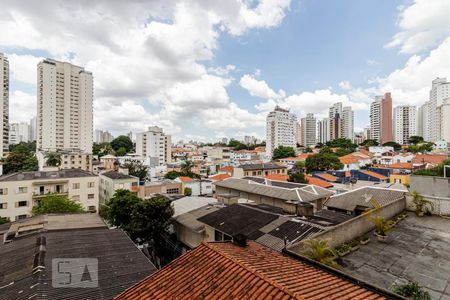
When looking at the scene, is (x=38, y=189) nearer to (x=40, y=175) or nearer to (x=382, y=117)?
(x=40, y=175)

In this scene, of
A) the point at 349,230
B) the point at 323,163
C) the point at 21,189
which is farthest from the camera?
the point at 323,163

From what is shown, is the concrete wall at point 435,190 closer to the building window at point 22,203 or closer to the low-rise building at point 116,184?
the low-rise building at point 116,184

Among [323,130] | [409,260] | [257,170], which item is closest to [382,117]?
[323,130]

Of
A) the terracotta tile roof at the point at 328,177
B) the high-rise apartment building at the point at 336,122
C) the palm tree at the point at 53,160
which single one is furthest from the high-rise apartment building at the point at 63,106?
the high-rise apartment building at the point at 336,122

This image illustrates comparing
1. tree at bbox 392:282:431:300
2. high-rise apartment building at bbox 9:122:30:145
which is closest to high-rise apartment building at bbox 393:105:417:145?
tree at bbox 392:282:431:300

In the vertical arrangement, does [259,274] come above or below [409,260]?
above

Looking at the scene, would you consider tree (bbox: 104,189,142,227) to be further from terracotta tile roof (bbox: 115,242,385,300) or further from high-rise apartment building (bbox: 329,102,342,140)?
high-rise apartment building (bbox: 329,102,342,140)
